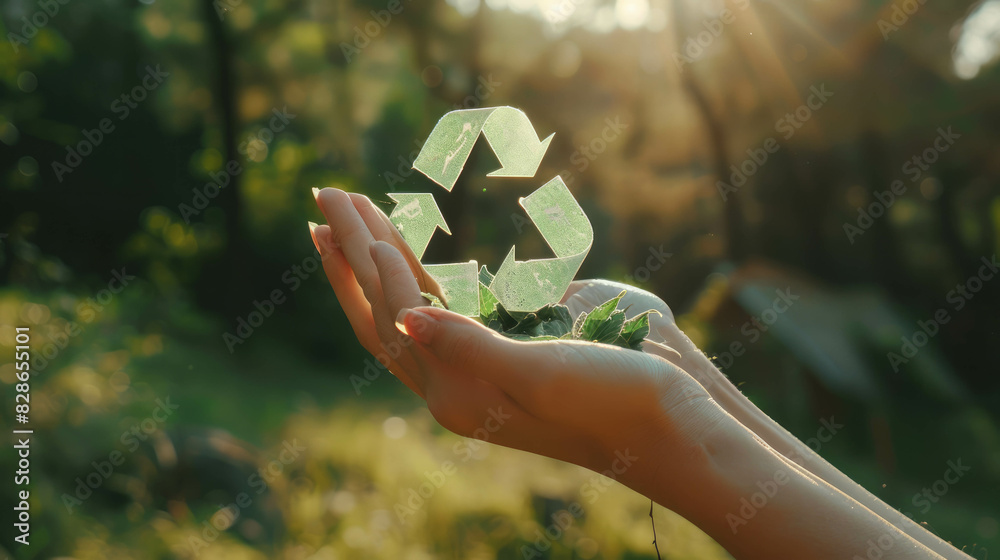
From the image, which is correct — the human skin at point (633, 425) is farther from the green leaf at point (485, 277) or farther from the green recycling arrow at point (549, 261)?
the green leaf at point (485, 277)

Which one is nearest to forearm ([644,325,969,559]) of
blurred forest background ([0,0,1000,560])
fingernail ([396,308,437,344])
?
fingernail ([396,308,437,344])

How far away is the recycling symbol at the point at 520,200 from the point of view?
1658 millimetres

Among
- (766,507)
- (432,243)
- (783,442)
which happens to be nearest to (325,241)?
(766,507)

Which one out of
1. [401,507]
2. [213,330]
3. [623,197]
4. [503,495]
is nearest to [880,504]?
[503,495]

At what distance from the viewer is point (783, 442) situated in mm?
Answer: 1454

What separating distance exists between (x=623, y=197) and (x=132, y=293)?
374 centimetres

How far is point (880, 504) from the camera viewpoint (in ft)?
4.49

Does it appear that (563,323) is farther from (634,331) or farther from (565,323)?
(634,331)

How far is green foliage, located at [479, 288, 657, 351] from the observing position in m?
1.31

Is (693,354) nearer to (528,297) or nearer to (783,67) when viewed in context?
(528,297)

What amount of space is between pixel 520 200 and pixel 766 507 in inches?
39.1

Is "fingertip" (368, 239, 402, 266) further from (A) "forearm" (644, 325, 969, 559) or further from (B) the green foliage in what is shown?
(A) "forearm" (644, 325, 969, 559)

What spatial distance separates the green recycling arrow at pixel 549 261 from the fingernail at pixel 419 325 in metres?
0.52

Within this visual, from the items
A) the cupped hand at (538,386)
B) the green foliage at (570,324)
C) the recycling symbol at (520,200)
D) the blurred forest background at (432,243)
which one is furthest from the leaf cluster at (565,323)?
the blurred forest background at (432,243)
